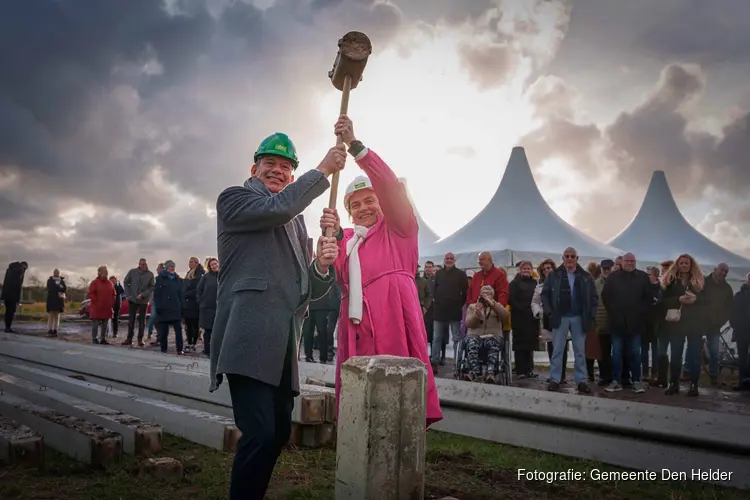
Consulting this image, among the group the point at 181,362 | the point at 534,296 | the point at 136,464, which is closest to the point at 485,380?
the point at 534,296

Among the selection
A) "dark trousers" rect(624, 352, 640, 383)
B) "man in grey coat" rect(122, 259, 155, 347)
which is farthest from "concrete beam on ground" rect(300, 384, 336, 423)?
"man in grey coat" rect(122, 259, 155, 347)

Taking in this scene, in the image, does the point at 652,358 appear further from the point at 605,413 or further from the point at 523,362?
the point at 605,413

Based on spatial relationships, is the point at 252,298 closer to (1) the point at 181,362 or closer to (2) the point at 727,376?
(1) the point at 181,362

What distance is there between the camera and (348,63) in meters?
3.59

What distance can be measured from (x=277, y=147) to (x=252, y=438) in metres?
1.46

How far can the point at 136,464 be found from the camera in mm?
4242

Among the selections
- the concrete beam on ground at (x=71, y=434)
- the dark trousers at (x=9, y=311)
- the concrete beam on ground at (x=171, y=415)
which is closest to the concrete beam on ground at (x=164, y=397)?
the concrete beam on ground at (x=171, y=415)

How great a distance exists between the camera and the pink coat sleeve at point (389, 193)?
3.40 m

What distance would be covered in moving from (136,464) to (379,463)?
2.83 m

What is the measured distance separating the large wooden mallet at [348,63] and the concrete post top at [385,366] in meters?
1.37

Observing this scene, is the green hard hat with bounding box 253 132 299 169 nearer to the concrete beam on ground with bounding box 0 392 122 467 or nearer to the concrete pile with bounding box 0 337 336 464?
the concrete pile with bounding box 0 337 336 464

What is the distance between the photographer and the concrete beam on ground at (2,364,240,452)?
479cm

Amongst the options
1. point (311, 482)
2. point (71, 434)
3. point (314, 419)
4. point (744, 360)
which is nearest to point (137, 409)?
point (71, 434)

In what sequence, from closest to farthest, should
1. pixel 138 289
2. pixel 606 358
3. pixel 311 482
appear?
pixel 311 482, pixel 606 358, pixel 138 289
